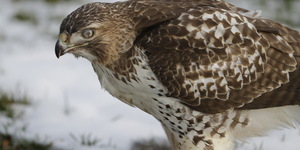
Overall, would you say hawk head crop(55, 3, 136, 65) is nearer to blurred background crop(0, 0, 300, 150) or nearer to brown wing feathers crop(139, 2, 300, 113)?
brown wing feathers crop(139, 2, 300, 113)

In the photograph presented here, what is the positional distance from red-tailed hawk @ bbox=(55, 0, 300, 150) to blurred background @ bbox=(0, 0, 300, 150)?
0.65 metres

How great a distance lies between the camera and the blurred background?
666 cm

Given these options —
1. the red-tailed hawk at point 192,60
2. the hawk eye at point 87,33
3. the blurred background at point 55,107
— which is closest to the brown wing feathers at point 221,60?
the red-tailed hawk at point 192,60

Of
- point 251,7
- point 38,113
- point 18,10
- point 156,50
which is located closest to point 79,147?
point 38,113

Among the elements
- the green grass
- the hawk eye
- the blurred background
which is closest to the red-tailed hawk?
the hawk eye

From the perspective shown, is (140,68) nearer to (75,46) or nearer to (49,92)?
(75,46)

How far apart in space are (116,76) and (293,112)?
1457 mm

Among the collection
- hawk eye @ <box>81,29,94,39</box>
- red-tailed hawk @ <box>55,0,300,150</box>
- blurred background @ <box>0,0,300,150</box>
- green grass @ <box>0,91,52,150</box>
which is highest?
hawk eye @ <box>81,29,94,39</box>

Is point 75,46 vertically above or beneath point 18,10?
above

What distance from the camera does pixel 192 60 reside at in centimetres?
536

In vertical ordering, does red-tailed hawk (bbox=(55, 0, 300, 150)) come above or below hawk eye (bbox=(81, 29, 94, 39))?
below

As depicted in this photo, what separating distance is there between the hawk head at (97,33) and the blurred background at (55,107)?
134cm

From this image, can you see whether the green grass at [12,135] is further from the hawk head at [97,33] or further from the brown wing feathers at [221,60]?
the brown wing feathers at [221,60]

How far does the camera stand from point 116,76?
5512 millimetres
